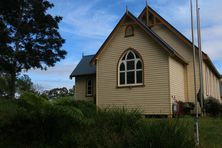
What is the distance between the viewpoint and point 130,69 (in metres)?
18.8

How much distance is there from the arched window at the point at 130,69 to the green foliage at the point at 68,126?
9.34m

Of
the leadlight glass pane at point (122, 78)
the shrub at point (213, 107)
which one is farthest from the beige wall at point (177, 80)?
the leadlight glass pane at point (122, 78)

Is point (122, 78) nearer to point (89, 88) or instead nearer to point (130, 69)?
point (130, 69)

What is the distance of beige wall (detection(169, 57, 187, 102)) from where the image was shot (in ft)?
58.7

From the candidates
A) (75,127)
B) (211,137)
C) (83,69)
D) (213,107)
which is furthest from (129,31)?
(211,137)

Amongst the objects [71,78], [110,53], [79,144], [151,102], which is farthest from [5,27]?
[79,144]

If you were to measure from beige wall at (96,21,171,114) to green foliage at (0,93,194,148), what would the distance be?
344 inches

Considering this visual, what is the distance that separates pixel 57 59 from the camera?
31109mm

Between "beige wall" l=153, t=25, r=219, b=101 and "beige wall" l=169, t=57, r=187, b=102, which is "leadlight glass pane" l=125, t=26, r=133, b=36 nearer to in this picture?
"beige wall" l=169, t=57, r=187, b=102

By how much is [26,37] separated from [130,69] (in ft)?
48.9

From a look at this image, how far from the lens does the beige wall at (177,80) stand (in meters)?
17.9

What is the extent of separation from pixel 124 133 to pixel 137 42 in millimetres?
12105

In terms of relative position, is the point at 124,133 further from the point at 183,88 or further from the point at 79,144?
the point at 183,88

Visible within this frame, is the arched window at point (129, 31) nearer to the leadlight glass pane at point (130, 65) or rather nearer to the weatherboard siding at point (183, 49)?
the leadlight glass pane at point (130, 65)
